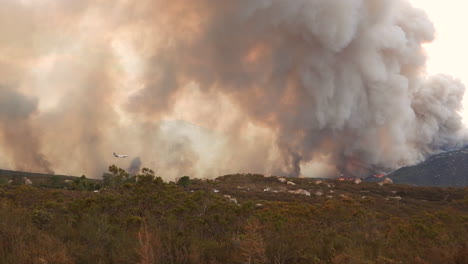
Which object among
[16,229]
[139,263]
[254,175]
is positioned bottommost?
[139,263]

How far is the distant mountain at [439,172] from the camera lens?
329ft

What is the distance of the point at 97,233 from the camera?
26.9 feet

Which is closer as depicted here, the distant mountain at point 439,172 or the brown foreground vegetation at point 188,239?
the brown foreground vegetation at point 188,239

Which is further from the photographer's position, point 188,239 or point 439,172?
point 439,172

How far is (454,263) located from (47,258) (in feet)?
29.6

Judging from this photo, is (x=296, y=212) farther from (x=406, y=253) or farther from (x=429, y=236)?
(x=406, y=253)

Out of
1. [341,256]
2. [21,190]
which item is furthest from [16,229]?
[21,190]

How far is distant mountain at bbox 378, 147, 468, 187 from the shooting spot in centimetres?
10038

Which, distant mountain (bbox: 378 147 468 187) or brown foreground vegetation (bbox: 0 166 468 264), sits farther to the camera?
distant mountain (bbox: 378 147 468 187)

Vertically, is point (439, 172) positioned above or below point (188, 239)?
above

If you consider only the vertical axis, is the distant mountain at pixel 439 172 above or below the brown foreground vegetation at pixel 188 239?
above

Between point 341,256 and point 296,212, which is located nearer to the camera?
point 341,256

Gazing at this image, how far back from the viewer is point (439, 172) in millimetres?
104500

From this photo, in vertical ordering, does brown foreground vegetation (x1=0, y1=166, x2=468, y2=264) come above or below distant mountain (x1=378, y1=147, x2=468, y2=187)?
below
